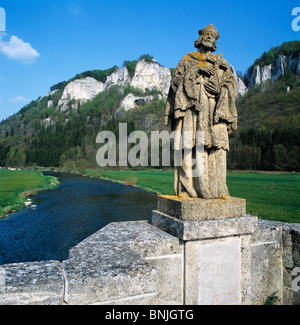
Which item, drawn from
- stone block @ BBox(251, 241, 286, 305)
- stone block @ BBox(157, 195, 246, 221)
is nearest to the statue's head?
stone block @ BBox(157, 195, 246, 221)

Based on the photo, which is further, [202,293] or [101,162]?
[101,162]

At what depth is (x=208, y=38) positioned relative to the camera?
5.03 m

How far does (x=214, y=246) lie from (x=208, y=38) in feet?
12.8

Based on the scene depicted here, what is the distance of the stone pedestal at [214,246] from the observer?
3967 millimetres

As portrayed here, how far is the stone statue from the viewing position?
465 cm

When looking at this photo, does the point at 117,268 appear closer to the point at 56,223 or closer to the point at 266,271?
the point at 266,271

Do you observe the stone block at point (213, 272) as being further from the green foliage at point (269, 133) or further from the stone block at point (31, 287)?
the green foliage at point (269, 133)

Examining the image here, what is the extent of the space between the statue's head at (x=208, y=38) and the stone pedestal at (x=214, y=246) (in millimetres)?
3033

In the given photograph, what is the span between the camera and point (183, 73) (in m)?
4.76

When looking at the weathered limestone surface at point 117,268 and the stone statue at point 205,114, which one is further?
the stone statue at point 205,114

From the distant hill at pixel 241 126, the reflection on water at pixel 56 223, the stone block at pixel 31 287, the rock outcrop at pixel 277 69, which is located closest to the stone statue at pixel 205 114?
the stone block at pixel 31 287
